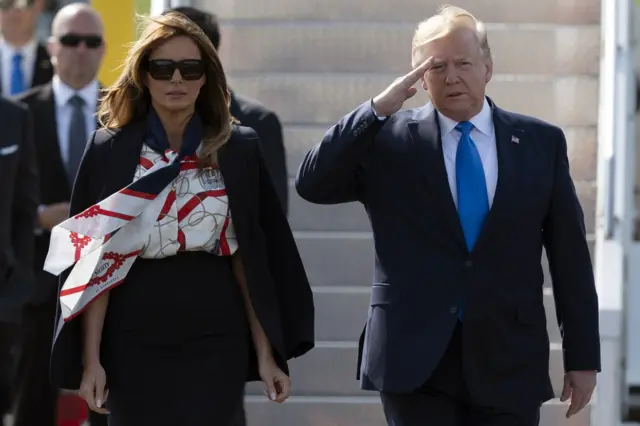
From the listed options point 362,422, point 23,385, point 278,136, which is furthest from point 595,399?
point 23,385

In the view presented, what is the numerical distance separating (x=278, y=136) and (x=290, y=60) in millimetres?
2208

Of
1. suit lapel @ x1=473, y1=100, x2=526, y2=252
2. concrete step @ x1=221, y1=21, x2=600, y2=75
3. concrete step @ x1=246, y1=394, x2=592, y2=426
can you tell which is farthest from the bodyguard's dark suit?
suit lapel @ x1=473, y1=100, x2=526, y2=252

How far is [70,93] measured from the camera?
27.0 feet

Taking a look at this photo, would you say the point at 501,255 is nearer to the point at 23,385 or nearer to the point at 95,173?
the point at 95,173

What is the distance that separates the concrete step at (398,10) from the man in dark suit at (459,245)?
433 centimetres

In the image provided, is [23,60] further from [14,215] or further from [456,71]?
[456,71]

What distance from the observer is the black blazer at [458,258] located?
16.7ft

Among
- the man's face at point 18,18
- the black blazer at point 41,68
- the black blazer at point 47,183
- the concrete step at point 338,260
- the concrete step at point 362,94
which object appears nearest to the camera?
the black blazer at point 47,183

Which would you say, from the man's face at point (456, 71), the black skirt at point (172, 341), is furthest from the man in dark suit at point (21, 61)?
the man's face at point (456, 71)

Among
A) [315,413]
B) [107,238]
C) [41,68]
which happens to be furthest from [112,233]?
[41,68]

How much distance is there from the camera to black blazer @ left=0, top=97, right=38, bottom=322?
7207 mm

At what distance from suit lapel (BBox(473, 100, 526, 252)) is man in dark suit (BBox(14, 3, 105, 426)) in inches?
123

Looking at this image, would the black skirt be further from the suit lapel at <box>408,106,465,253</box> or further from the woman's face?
the suit lapel at <box>408,106,465,253</box>

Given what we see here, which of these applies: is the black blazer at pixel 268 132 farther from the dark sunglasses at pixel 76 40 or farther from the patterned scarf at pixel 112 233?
the patterned scarf at pixel 112 233
